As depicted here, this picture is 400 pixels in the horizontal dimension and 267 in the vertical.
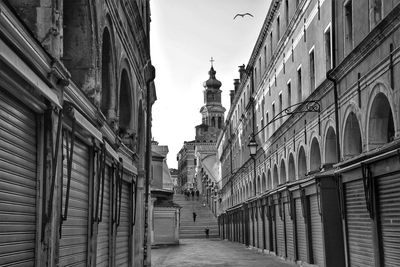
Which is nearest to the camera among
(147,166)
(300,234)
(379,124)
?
(379,124)

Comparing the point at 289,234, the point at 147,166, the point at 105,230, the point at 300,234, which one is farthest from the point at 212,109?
the point at 105,230

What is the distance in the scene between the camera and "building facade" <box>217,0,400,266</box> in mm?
13672

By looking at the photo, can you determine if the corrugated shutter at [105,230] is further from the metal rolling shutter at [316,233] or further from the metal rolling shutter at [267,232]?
the metal rolling shutter at [267,232]

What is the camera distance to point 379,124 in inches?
585

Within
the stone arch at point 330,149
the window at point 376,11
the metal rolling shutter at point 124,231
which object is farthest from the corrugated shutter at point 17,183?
the stone arch at point 330,149

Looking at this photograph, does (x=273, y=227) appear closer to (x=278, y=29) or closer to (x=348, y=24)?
(x=278, y=29)

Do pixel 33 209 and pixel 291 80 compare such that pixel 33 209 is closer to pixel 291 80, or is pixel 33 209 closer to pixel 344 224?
pixel 344 224

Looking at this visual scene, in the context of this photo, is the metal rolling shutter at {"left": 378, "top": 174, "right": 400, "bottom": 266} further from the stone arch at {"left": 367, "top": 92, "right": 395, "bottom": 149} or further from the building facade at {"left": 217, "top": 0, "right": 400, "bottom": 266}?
the stone arch at {"left": 367, "top": 92, "right": 395, "bottom": 149}

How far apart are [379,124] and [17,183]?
10.1 m

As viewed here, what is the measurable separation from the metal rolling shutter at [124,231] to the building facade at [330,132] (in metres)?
5.53

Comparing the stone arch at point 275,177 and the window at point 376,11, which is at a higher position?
the window at point 376,11

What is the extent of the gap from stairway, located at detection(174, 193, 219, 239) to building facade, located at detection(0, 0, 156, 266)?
164 ft

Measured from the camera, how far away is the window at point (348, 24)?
17.1 metres

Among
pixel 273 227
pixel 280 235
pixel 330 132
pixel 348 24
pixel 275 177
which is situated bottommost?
pixel 280 235
